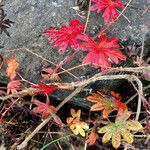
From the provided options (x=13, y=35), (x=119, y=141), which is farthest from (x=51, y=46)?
(x=119, y=141)

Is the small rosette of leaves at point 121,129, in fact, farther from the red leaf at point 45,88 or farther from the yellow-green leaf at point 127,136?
the red leaf at point 45,88

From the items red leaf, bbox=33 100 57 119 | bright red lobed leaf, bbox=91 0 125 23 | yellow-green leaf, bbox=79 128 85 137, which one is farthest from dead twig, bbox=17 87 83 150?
bright red lobed leaf, bbox=91 0 125 23

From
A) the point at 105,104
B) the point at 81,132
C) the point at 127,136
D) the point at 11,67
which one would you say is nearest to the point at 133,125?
the point at 127,136

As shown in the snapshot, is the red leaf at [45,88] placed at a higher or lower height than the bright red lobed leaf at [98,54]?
lower

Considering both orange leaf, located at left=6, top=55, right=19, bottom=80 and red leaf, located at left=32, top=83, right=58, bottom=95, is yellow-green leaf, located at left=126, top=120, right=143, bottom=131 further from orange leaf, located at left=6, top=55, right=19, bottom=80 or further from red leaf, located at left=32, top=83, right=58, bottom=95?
orange leaf, located at left=6, top=55, right=19, bottom=80

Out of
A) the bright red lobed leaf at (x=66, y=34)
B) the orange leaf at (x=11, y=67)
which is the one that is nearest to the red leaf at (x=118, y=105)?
the bright red lobed leaf at (x=66, y=34)

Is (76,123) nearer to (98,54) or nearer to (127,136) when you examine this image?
(127,136)

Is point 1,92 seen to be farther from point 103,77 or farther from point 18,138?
point 103,77
